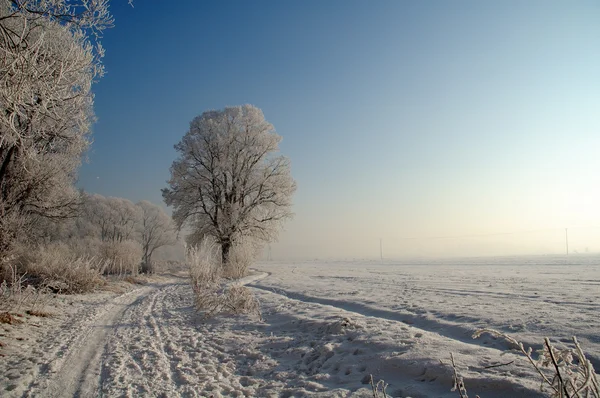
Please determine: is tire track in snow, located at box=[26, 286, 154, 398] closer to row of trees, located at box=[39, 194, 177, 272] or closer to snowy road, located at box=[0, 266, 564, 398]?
snowy road, located at box=[0, 266, 564, 398]

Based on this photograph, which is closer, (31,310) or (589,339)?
(589,339)

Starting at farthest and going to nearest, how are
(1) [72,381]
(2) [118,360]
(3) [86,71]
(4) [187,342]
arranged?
1. (3) [86,71]
2. (4) [187,342]
3. (2) [118,360]
4. (1) [72,381]

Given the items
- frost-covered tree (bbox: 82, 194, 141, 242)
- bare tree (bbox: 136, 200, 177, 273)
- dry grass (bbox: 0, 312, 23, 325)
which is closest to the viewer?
dry grass (bbox: 0, 312, 23, 325)

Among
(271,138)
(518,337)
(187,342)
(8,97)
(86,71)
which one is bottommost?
(187,342)

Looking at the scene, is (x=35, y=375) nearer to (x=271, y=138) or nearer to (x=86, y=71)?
(x=86, y=71)

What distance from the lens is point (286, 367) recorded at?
4230mm

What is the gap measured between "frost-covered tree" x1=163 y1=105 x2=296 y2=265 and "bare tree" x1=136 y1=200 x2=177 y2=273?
28.4 meters

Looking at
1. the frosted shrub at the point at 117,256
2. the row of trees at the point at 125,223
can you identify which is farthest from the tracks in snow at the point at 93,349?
the row of trees at the point at 125,223

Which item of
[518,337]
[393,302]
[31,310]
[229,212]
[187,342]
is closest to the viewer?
[518,337]

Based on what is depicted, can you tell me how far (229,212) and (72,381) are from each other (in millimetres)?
16590

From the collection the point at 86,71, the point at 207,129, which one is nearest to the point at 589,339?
the point at 86,71

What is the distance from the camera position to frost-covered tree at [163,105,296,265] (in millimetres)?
20547

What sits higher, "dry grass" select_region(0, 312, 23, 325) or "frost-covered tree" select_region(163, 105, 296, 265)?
"frost-covered tree" select_region(163, 105, 296, 265)

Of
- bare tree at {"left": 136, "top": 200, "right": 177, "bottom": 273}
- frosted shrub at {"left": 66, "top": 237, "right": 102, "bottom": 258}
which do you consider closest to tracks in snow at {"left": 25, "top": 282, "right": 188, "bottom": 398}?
frosted shrub at {"left": 66, "top": 237, "right": 102, "bottom": 258}
